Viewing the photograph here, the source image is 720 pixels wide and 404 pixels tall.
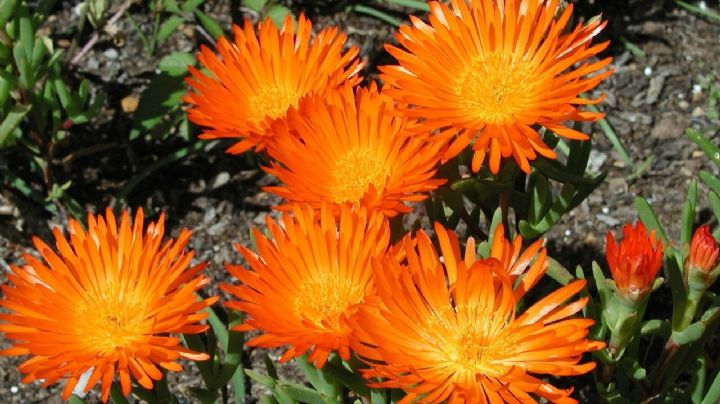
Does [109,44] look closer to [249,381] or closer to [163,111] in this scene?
[163,111]

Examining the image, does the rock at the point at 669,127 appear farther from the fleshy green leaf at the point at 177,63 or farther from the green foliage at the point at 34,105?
the green foliage at the point at 34,105

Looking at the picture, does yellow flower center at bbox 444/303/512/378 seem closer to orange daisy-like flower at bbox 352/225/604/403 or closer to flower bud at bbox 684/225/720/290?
orange daisy-like flower at bbox 352/225/604/403

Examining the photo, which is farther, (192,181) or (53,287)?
(192,181)

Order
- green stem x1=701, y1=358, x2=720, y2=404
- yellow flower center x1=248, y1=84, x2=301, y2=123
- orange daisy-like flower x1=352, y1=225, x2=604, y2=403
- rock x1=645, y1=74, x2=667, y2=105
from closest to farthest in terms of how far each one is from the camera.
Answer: orange daisy-like flower x1=352, y1=225, x2=604, y2=403 < green stem x1=701, y1=358, x2=720, y2=404 < yellow flower center x1=248, y1=84, x2=301, y2=123 < rock x1=645, y1=74, x2=667, y2=105

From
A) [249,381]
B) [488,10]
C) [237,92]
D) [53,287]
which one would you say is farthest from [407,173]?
[249,381]

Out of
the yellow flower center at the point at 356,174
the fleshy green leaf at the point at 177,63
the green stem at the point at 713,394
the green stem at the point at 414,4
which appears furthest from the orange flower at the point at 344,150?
the green stem at the point at 414,4

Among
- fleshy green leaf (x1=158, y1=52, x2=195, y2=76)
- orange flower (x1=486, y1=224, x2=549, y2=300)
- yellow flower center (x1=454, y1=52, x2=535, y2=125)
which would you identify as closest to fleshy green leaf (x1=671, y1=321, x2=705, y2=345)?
orange flower (x1=486, y1=224, x2=549, y2=300)
